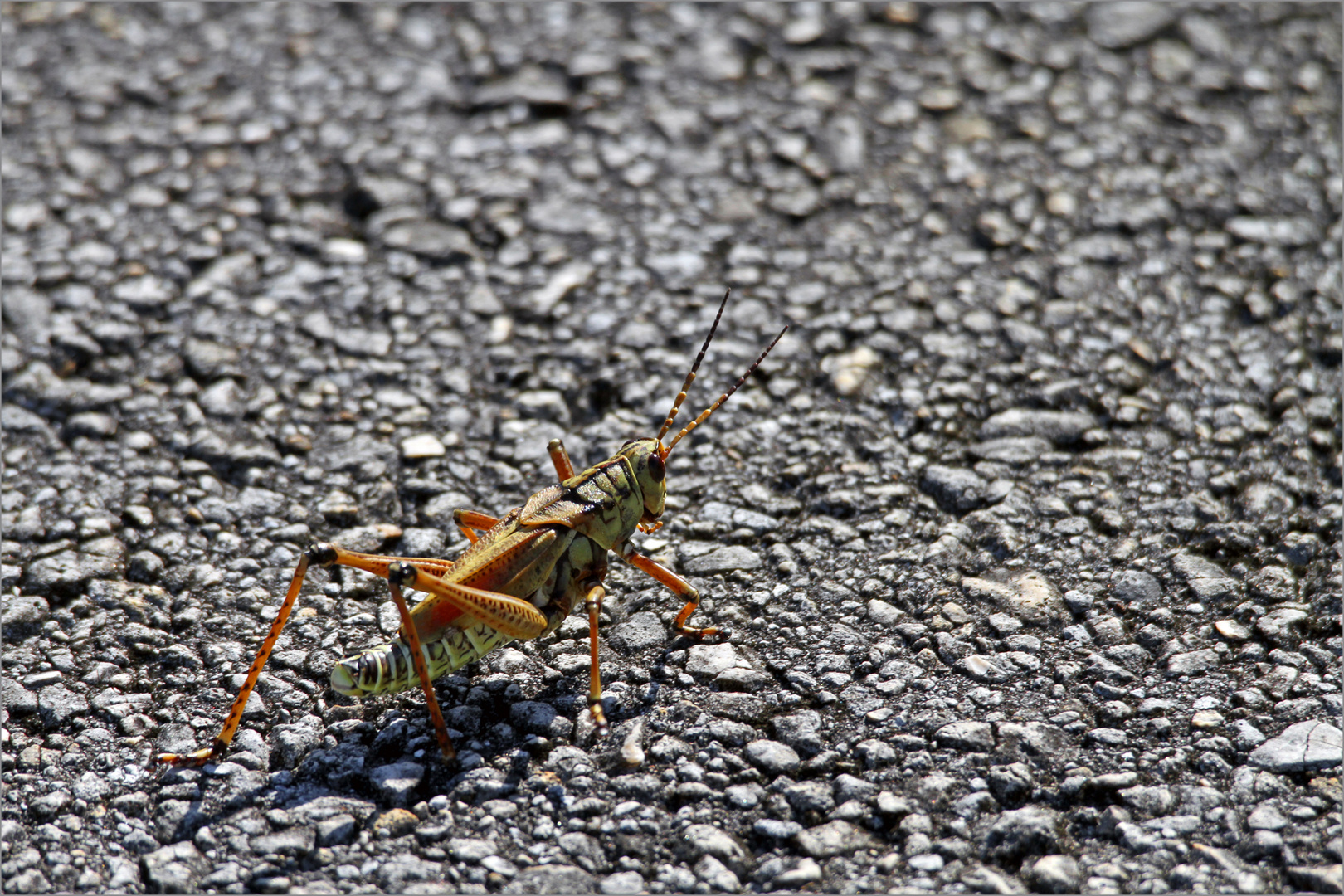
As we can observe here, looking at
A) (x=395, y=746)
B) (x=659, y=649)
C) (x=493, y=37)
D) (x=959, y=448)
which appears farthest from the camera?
(x=493, y=37)

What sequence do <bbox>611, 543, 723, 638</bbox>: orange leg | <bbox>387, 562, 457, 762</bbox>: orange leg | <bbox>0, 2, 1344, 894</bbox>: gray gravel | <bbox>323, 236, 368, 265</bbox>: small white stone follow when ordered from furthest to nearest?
<bbox>323, 236, 368, 265</bbox>: small white stone < <bbox>611, 543, 723, 638</bbox>: orange leg < <bbox>387, 562, 457, 762</bbox>: orange leg < <bbox>0, 2, 1344, 894</bbox>: gray gravel

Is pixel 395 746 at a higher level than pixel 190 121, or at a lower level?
lower

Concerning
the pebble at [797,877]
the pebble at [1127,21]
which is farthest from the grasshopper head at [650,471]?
the pebble at [1127,21]

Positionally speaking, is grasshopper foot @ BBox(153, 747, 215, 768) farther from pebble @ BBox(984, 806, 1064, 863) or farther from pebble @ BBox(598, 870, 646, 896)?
pebble @ BBox(984, 806, 1064, 863)

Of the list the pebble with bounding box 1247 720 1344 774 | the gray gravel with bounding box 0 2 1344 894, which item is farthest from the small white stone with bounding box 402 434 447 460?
the pebble with bounding box 1247 720 1344 774

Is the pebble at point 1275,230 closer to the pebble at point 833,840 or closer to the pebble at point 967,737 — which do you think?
the pebble at point 967,737

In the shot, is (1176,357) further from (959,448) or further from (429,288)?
(429,288)

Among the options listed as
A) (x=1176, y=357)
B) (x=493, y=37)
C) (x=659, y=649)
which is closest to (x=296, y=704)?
(x=659, y=649)
